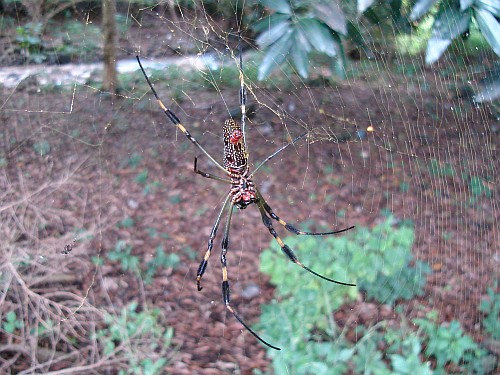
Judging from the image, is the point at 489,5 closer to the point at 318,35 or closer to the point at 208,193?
the point at 318,35

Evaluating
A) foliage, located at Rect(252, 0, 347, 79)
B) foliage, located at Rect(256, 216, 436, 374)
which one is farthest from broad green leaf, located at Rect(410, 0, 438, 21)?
foliage, located at Rect(256, 216, 436, 374)

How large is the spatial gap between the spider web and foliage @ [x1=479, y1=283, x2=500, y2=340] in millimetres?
54

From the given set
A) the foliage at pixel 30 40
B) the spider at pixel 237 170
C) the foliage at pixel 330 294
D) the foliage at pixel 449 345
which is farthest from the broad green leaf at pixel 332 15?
the foliage at pixel 30 40

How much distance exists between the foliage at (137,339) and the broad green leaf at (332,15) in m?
1.70

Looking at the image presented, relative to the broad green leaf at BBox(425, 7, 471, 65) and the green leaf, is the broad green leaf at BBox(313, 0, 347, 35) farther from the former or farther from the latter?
the broad green leaf at BBox(425, 7, 471, 65)

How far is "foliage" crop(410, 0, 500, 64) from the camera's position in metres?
1.86

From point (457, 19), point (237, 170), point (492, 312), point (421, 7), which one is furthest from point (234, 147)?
point (492, 312)

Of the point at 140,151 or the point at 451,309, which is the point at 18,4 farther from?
the point at 451,309

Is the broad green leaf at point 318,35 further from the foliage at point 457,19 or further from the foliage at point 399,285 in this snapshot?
the foliage at point 399,285

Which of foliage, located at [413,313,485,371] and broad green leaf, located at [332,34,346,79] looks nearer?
broad green leaf, located at [332,34,346,79]

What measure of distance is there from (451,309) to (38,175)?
290 centimetres

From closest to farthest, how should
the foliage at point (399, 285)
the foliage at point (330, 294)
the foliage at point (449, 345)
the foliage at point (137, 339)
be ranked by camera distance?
the foliage at point (330, 294), the foliage at point (449, 345), the foliage at point (137, 339), the foliage at point (399, 285)

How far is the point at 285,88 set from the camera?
11.7 feet

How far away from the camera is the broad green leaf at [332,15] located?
1.89 metres
